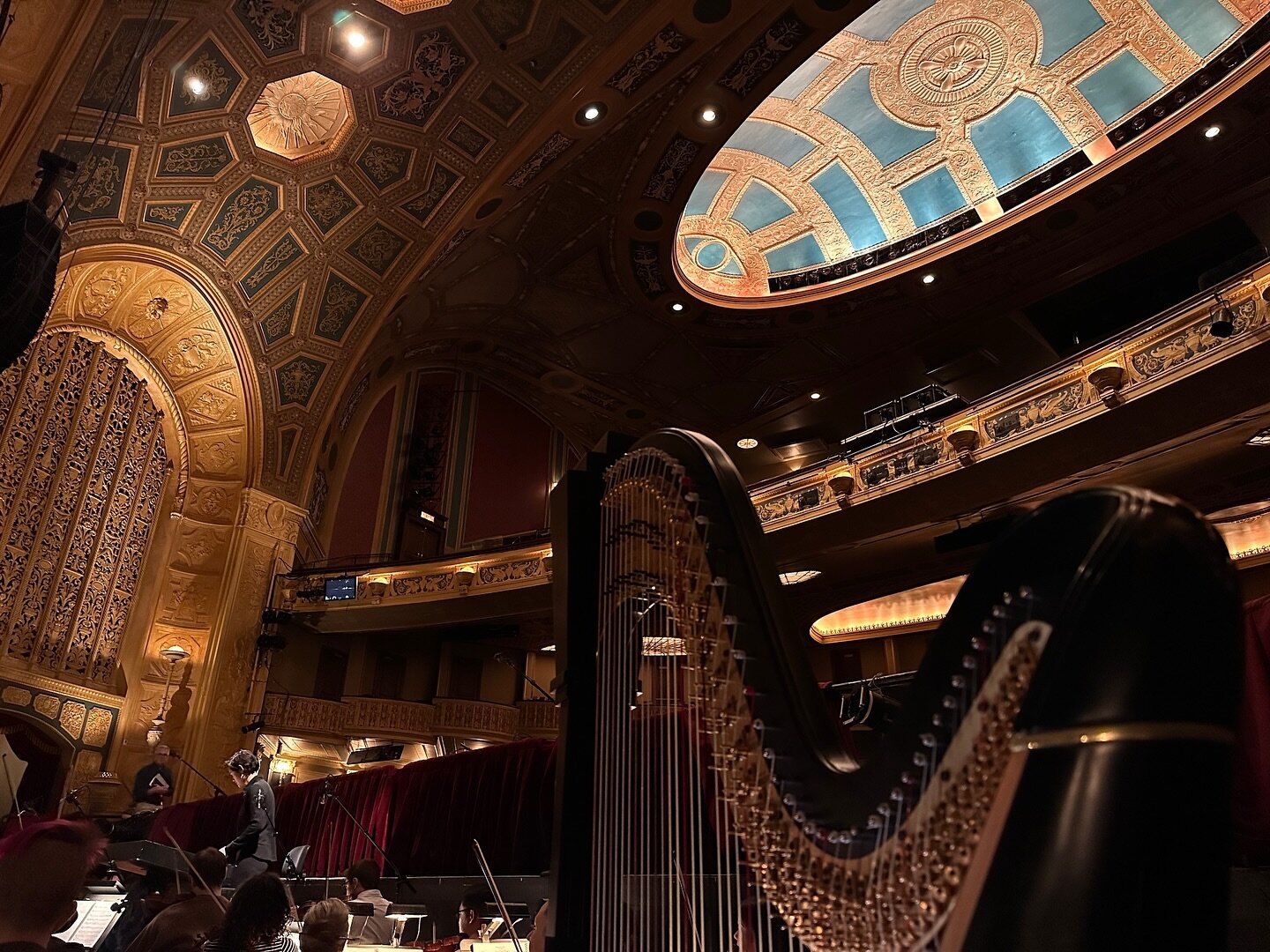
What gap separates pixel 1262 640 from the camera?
3.12 meters

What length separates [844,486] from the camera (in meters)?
11.1

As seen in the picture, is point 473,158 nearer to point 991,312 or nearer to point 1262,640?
point 991,312

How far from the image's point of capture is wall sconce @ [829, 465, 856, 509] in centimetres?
1113

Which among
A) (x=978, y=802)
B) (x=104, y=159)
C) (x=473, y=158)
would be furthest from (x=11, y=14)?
(x=978, y=802)

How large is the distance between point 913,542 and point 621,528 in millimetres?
9967

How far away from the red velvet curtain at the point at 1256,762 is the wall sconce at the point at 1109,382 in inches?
254

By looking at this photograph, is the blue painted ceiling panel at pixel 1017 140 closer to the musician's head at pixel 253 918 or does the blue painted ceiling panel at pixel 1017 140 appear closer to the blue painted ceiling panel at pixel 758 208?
the blue painted ceiling panel at pixel 758 208

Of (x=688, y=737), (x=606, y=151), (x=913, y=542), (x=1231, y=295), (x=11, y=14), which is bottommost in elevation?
(x=688, y=737)

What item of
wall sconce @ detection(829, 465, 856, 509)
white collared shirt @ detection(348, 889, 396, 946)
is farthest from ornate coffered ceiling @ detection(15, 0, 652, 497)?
white collared shirt @ detection(348, 889, 396, 946)

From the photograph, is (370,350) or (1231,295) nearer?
(1231,295)

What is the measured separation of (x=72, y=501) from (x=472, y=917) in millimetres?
9308

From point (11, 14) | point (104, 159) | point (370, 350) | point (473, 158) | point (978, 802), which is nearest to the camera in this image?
point (978, 802)

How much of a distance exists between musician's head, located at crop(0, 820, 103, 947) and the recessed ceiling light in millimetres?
10852

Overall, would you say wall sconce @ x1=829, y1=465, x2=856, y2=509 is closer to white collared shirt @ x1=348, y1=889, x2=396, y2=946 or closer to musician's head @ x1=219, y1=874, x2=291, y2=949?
white collared shirt @ x1=348, y1=889, x2=396, y2=946
